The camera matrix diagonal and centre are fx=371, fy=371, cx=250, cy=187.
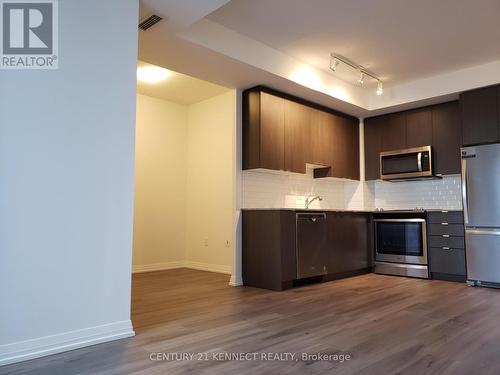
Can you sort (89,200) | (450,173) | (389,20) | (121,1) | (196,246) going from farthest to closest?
1. (196,246)
2. (450,173)
3. (389,20)
4. (121,1)
5. (89,200)

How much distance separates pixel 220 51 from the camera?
3.60m

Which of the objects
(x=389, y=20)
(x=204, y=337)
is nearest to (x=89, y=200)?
(x=204, y=337)

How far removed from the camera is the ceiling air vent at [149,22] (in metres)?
2.97

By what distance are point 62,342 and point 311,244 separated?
9.24 ft

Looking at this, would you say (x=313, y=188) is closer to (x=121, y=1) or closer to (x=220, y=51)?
(x=220, y=51)

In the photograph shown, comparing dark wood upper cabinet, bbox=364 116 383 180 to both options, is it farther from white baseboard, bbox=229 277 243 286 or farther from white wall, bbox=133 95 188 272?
white wall, bbox=133 95 188 272

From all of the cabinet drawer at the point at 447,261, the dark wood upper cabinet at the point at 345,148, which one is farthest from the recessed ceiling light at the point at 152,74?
the cabinet drawer at the point at 447,261

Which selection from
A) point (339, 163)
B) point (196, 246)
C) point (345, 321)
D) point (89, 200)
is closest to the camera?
point (89, 200)

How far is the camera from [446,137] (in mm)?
5027

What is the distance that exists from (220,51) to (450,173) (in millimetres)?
3463

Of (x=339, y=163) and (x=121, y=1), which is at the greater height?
(x=121, y=1)

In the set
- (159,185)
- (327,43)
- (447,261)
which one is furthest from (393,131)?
(159,185)

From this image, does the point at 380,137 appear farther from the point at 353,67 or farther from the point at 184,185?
the point at 184,185

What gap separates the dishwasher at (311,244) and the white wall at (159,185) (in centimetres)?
256
